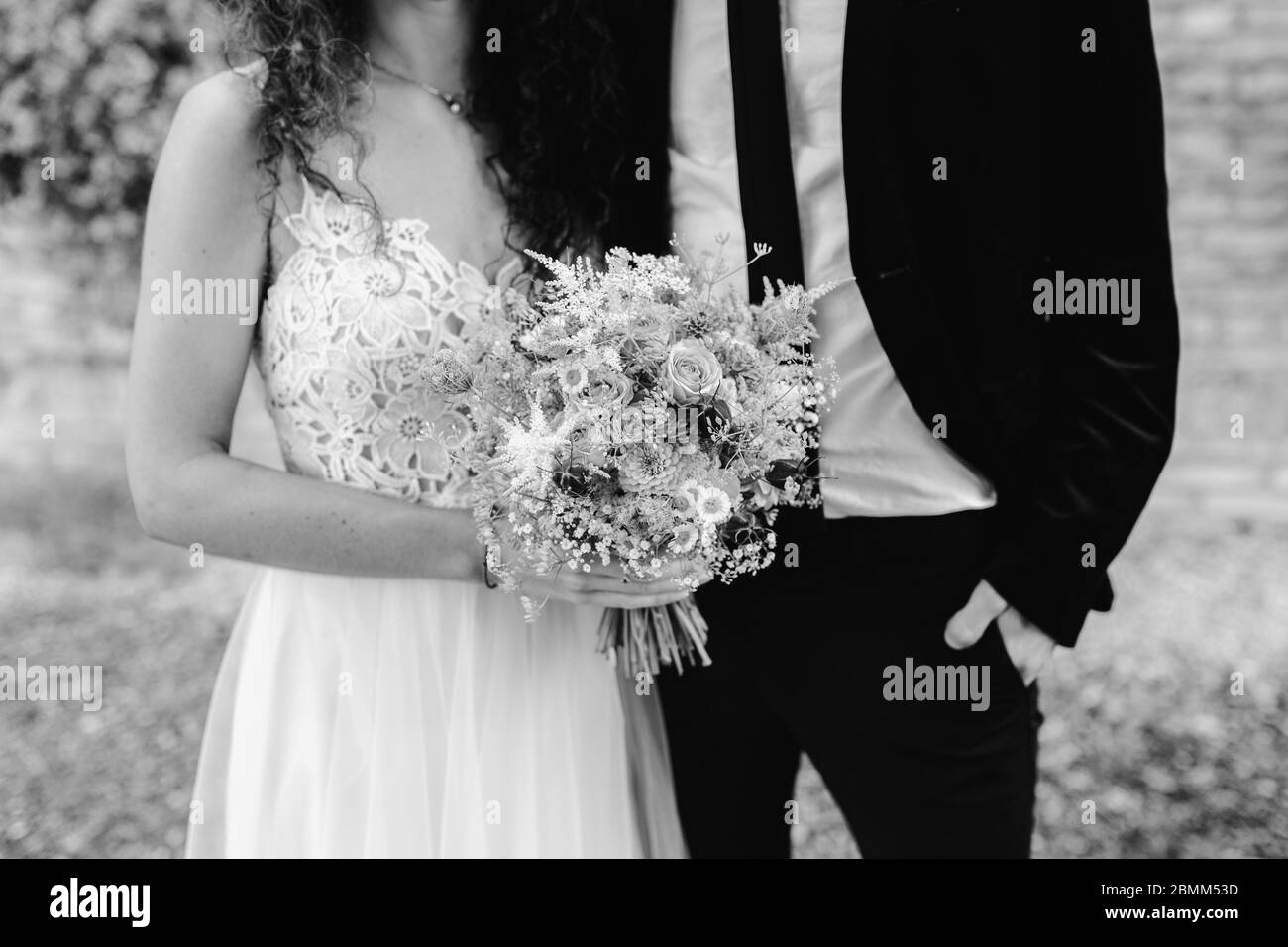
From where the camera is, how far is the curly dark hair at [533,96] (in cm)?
176

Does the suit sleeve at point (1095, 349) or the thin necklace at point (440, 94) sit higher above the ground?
the thin necklace at point (440, 94)

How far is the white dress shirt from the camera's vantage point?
1737mm

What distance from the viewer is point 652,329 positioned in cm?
143

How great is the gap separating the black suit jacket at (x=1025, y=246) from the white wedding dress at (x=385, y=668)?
69 cm

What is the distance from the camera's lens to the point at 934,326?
1.67 metres

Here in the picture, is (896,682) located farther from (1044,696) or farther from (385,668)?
(1044,696)

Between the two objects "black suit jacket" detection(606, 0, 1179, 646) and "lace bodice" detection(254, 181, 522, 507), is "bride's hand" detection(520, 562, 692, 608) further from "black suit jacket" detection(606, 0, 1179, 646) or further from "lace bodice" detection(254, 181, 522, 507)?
"black suit jacket" detection(606, 0, 1179, 646)

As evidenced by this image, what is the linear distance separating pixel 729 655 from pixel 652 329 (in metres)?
0.76

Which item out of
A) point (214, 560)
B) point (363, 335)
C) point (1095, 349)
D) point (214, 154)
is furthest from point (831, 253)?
point (214, 560)

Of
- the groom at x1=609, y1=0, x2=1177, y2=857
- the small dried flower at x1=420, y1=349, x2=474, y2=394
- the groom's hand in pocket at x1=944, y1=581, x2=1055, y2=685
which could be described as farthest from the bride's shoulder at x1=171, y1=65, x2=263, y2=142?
the groom's hand in pocket at x1=944, y1=581, x2=1055, y2=685

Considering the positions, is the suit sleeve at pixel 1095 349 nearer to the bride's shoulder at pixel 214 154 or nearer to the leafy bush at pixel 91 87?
the bride's shoulder at pixel 214 154

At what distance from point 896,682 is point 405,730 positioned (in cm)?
88

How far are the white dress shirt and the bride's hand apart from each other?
0.35 metres

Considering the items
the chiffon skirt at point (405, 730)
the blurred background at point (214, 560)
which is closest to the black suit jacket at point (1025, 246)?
the chiffon skirt at point (405, 730)
